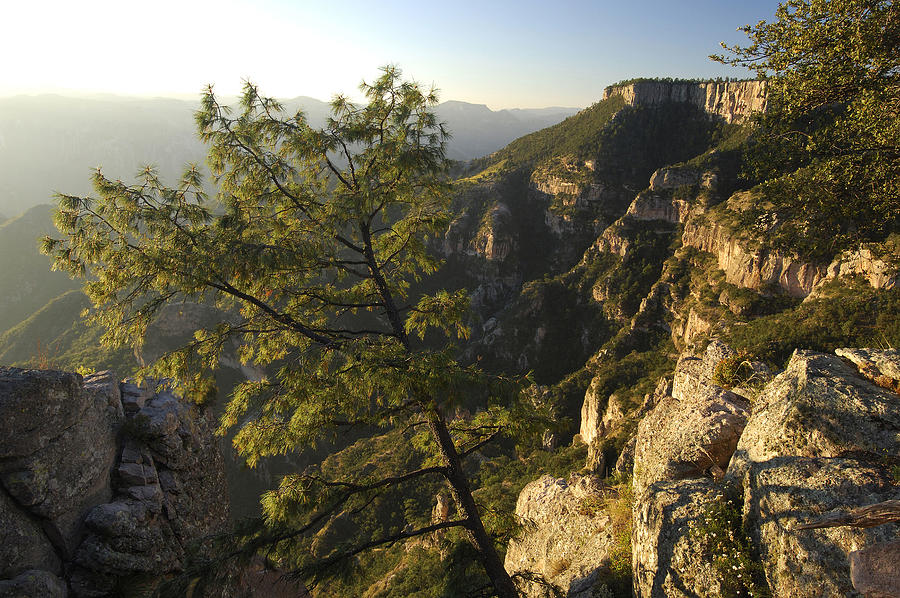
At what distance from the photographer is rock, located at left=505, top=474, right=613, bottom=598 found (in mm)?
9688

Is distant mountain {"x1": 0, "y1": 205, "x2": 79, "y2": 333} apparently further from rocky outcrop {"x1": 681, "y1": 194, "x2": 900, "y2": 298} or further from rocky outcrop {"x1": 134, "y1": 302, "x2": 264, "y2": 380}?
rocky outcrop {"x1": 681, "y1": 194, "x2": 900, "y2": 298}

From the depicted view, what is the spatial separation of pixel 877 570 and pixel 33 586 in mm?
11005

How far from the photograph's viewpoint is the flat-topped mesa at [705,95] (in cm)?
8331

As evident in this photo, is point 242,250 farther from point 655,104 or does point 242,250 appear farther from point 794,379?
point 655,104

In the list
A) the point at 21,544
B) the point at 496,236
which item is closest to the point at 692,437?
the point at 21,544

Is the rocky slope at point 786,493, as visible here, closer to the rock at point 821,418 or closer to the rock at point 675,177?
the rock at point 821,418

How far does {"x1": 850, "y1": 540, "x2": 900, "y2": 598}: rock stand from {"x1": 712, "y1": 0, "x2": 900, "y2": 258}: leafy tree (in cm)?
597

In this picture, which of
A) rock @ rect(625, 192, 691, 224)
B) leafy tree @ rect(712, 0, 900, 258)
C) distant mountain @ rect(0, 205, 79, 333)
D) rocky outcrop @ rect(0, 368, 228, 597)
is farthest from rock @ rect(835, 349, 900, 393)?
distant mountain @ rect(0, 205, 79, 333)

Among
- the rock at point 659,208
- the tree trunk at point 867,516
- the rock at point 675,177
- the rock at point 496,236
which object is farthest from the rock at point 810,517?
the rock at point 496,236

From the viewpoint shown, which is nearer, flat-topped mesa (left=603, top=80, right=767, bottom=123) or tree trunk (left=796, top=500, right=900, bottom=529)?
tree trunk (left=796, top=500, right=900, bottom=529)

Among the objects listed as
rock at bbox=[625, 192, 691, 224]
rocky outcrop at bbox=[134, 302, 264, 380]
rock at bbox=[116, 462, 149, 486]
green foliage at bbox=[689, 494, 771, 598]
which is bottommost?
rocky outcrop at bbox=[134, 302, 264, 380]

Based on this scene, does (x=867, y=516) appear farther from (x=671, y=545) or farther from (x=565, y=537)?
(x=565, y=537)

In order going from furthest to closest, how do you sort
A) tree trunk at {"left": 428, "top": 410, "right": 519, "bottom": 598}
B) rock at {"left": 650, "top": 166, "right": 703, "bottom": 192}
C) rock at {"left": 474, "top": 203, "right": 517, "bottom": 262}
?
rock at {"left": 474, "top": 203, "right": 517, "bottom": 262}, rock at {"left": 650, "top": 166, "right": 703, "bottom": 192}, tree trunk at {"left": 428, "top": 410, "right": 519, "bottom": 598}

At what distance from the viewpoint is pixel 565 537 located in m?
13.0
